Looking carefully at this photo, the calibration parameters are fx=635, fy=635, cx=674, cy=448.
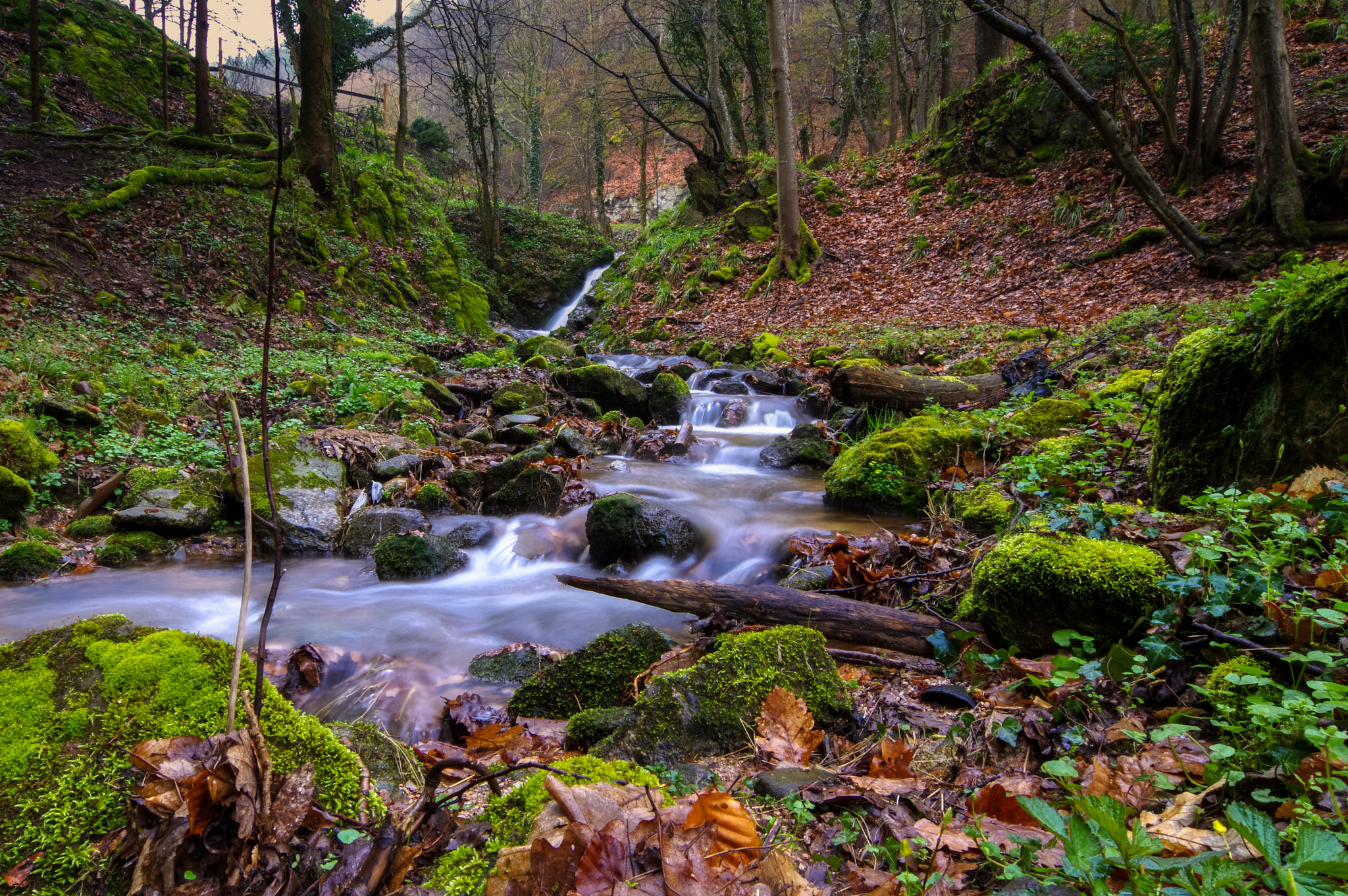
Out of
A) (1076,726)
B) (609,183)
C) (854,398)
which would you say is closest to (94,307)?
(854,398)

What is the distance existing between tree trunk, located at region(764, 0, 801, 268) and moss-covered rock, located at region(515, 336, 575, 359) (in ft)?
18.7

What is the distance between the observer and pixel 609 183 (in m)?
43.3

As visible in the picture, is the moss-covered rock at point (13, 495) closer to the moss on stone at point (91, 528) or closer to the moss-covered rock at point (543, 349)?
the moss on stone at point (91, 528)

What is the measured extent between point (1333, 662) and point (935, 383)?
19.3 ft

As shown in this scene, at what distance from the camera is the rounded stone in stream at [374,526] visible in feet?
19.0

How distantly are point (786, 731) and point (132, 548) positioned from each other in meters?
5.93

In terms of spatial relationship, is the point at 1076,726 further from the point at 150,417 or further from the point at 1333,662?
the point at 150,417

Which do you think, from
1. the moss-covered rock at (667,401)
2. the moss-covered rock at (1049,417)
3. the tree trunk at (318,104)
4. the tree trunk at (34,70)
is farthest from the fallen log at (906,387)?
the tree trunk at (34,70)

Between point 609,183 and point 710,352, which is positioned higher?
point 609,183

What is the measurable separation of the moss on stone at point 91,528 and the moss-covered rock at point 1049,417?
26.5 feet

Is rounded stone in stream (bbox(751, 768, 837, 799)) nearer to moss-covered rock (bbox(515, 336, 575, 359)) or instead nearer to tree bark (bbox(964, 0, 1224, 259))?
tree bark (bbox(964, 0, 1224, 259))

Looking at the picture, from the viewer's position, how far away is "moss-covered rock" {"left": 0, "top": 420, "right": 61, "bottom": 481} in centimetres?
563

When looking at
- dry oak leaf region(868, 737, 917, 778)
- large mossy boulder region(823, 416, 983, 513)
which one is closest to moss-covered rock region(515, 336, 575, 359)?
large mossy boulder region(823, 416, 983, 513)

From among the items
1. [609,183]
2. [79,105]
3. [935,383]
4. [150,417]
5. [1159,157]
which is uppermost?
[609,183]
